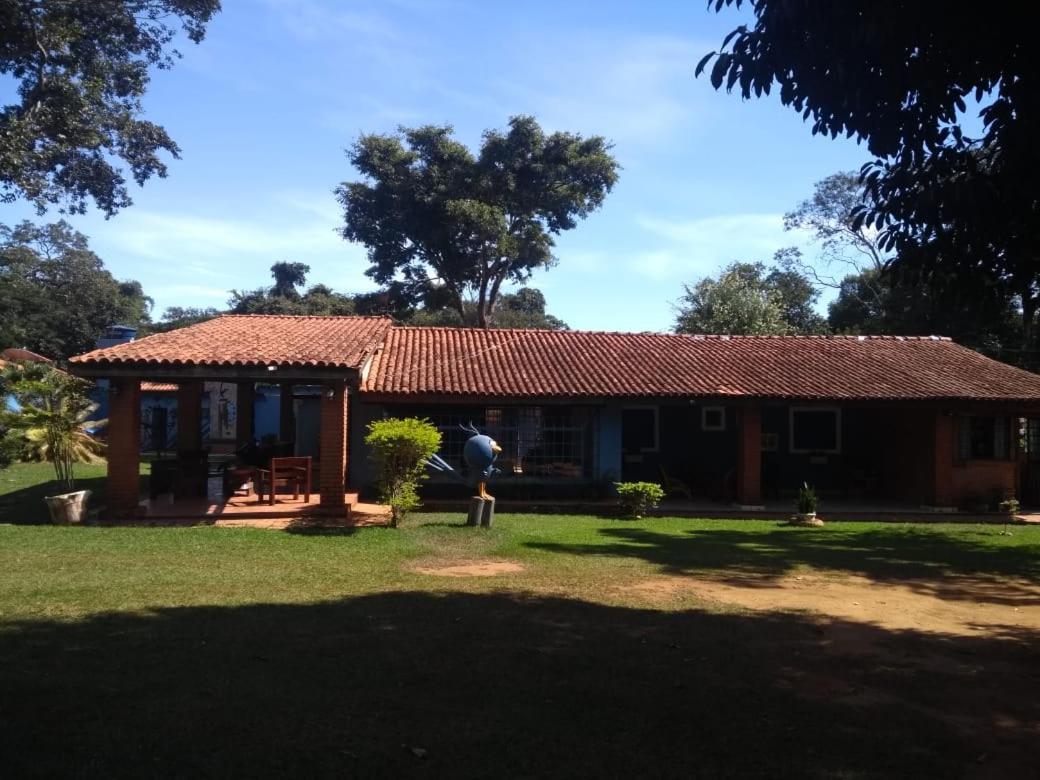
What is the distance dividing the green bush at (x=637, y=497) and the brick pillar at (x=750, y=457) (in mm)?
2373

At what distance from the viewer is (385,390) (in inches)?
661

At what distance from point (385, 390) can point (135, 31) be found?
1321cm

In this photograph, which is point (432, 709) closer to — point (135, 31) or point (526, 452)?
point (526, 452)

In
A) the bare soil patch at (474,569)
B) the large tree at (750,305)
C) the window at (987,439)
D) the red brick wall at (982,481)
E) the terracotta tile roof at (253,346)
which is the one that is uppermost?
the large tree at (750,305)

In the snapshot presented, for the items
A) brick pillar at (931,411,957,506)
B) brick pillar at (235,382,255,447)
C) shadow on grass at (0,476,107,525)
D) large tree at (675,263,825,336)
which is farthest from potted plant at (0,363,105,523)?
large tree at (675,263,825,336)

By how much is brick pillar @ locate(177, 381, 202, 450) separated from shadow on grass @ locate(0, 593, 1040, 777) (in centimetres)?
1145

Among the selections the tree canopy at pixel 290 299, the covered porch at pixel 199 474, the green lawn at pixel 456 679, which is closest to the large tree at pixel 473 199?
the tree canopy at pixel 290 299

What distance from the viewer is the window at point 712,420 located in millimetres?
19828

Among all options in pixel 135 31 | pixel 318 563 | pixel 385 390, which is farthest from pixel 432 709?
pixel 135 31

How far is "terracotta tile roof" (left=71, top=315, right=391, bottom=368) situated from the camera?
13.5 metres

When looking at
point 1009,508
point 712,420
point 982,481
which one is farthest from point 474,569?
point 982,481

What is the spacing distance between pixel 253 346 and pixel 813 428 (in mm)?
12915

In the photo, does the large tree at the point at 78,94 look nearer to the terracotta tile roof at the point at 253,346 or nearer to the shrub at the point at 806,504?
the terracotta tile roof at the point at 253,346

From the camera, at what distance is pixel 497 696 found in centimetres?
522
